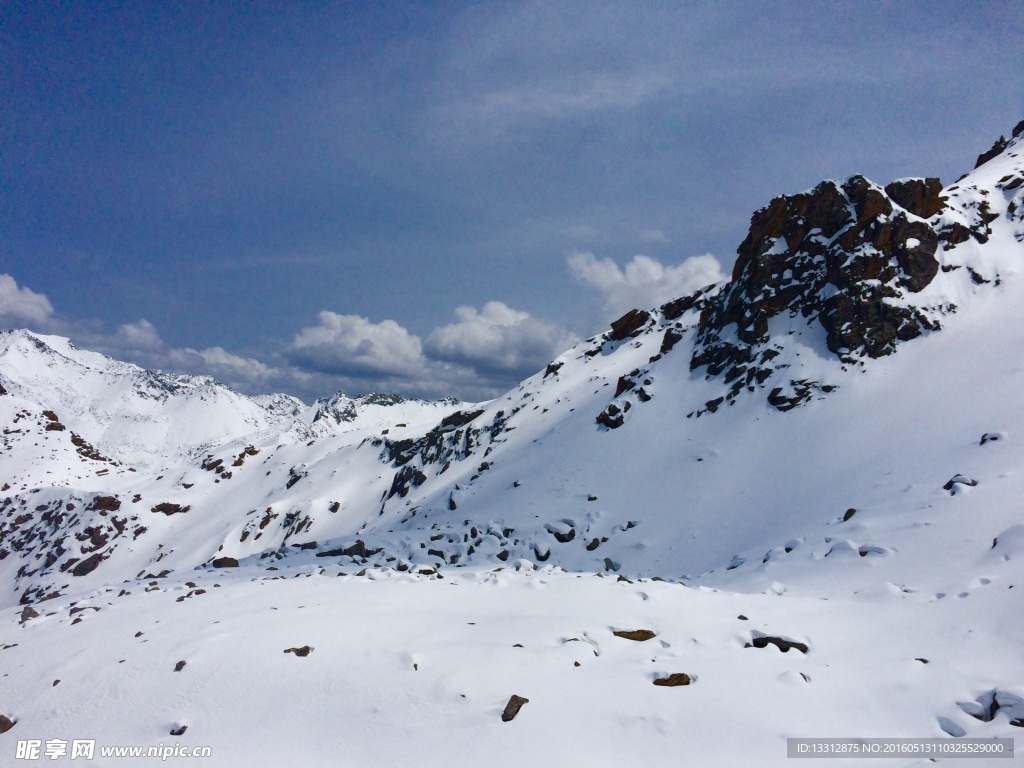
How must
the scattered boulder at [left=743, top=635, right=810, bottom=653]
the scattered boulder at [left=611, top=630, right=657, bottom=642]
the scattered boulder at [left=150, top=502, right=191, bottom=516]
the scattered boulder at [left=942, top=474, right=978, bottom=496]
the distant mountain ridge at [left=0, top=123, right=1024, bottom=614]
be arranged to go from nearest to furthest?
1. the scattered boulder at [left=743, top=635, right=810, bottom=653]
2. the scattered boulder at [left=611, top=630, right=657, bottom=642]
3. the scattered boulder at [left=942, top=474, right=978, bottom=496]
4. the distant mountain ridge at [left=0, top=123, right=1024, bottom=614]
5. the scattered boulder at [left=150, top=502, right=191, bottom=516]

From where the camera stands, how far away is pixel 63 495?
324 feet

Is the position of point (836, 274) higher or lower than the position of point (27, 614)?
higher

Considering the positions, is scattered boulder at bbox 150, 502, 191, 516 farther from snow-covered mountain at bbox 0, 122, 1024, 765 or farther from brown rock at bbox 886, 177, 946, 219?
brown rock at bbox 886, 177, 946, 219

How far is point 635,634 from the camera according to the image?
9516 millimetres

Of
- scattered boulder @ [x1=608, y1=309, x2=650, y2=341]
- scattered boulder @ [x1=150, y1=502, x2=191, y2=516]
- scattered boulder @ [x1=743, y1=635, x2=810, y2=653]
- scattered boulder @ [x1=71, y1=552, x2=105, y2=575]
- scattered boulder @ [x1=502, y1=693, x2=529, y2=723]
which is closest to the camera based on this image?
scattered boulder @ [x1=502, y1=693, x2=529, y2=723]

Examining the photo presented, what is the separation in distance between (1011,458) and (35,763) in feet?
86.0

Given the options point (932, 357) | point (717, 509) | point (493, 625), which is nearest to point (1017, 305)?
point (932, 357)

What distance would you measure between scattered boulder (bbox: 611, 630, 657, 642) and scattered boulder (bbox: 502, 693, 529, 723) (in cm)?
307

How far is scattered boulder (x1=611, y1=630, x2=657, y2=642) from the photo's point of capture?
9445 mm

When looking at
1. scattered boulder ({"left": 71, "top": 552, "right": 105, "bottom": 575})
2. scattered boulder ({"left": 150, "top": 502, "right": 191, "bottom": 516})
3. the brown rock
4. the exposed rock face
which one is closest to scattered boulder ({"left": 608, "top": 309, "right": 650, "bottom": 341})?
the exposed rock face

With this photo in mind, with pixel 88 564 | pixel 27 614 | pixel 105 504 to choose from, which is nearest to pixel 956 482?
pixel 27 614

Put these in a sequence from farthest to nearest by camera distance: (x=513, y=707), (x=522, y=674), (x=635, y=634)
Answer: (x=635, y=634)
(x=522, y=674)
(x=513, y=707)

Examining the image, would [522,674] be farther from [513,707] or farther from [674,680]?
[674,680]

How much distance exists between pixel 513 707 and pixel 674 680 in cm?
259
